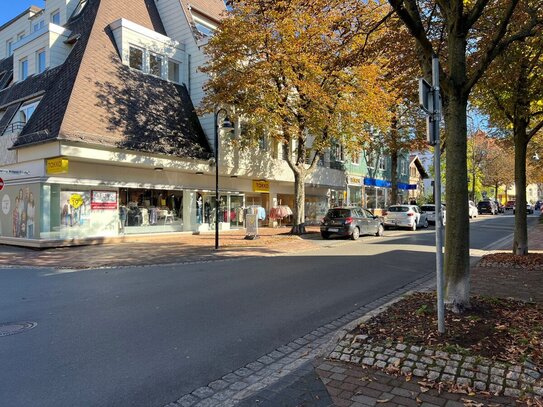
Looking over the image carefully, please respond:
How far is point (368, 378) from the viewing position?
4.27 meters

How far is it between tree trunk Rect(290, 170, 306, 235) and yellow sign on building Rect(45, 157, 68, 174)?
1066 cm

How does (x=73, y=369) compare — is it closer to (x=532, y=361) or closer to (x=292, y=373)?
(x=292, y=373)

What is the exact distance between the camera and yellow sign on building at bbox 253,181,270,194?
→ 28.0m

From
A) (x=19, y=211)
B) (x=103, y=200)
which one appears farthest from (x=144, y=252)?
(x=19, y=211)

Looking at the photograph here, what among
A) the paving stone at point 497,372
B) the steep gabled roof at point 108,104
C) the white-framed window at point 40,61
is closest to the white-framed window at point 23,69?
the white-framed window at point 40,61

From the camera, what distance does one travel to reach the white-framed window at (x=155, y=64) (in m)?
22.7

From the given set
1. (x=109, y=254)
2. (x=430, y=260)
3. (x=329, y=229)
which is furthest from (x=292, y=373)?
(x=329, y=229)

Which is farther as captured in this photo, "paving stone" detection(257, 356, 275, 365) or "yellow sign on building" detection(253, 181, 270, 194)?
"yellow sign on building" detection(253, 181, 270, 194)

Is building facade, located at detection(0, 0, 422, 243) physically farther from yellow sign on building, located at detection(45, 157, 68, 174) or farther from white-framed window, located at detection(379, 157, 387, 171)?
white-framed window, located at detection(379, 157, 387, 171)

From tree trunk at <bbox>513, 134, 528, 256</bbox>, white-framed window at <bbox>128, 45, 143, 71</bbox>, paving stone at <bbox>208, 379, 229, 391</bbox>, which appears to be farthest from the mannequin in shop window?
paving stone at <bbox>208, 379, 229, 391</bbox>

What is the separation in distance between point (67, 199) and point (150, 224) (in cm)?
449

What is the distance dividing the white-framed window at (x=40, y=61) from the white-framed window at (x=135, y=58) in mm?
4665

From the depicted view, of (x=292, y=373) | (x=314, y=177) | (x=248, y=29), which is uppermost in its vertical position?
(x=248, y=29)

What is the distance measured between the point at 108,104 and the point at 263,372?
1724 cm
